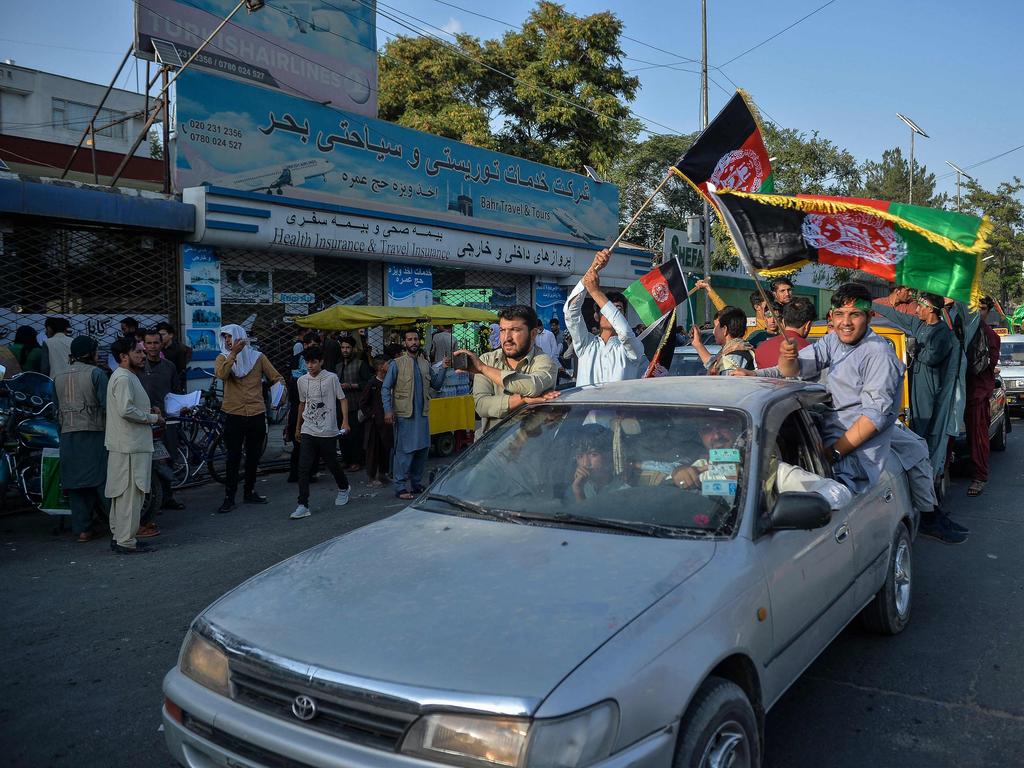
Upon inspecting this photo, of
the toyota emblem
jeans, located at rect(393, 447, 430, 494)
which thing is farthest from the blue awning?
the toyota emblem

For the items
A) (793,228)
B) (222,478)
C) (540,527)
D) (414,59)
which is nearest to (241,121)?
(222,478)

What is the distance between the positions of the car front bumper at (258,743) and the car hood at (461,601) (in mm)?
185

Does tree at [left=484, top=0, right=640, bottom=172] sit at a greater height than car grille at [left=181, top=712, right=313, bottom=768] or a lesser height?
greater

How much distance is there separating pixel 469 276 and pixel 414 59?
13524 millimetres

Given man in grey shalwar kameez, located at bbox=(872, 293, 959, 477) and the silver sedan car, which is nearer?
the silver sedan car

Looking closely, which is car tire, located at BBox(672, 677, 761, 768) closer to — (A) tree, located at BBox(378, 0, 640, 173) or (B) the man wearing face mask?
(B) the man wearing face mask

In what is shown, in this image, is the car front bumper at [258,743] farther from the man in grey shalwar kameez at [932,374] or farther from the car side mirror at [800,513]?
the man in grey shalwar kameez at [932,374]

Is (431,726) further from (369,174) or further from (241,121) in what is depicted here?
(369,174)

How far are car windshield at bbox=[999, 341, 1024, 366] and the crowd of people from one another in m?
6.44

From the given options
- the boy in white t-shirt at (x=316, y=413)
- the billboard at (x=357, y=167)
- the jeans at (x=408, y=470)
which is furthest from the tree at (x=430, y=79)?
the boy in white t-shirt at (x=316, y=413)

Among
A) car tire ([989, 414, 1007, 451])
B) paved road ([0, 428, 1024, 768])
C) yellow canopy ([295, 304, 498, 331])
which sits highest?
yellow canopy ([295, 304, 498, 331])

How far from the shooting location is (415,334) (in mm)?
9148

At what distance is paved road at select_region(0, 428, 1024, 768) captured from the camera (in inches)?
134

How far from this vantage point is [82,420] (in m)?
6.88
